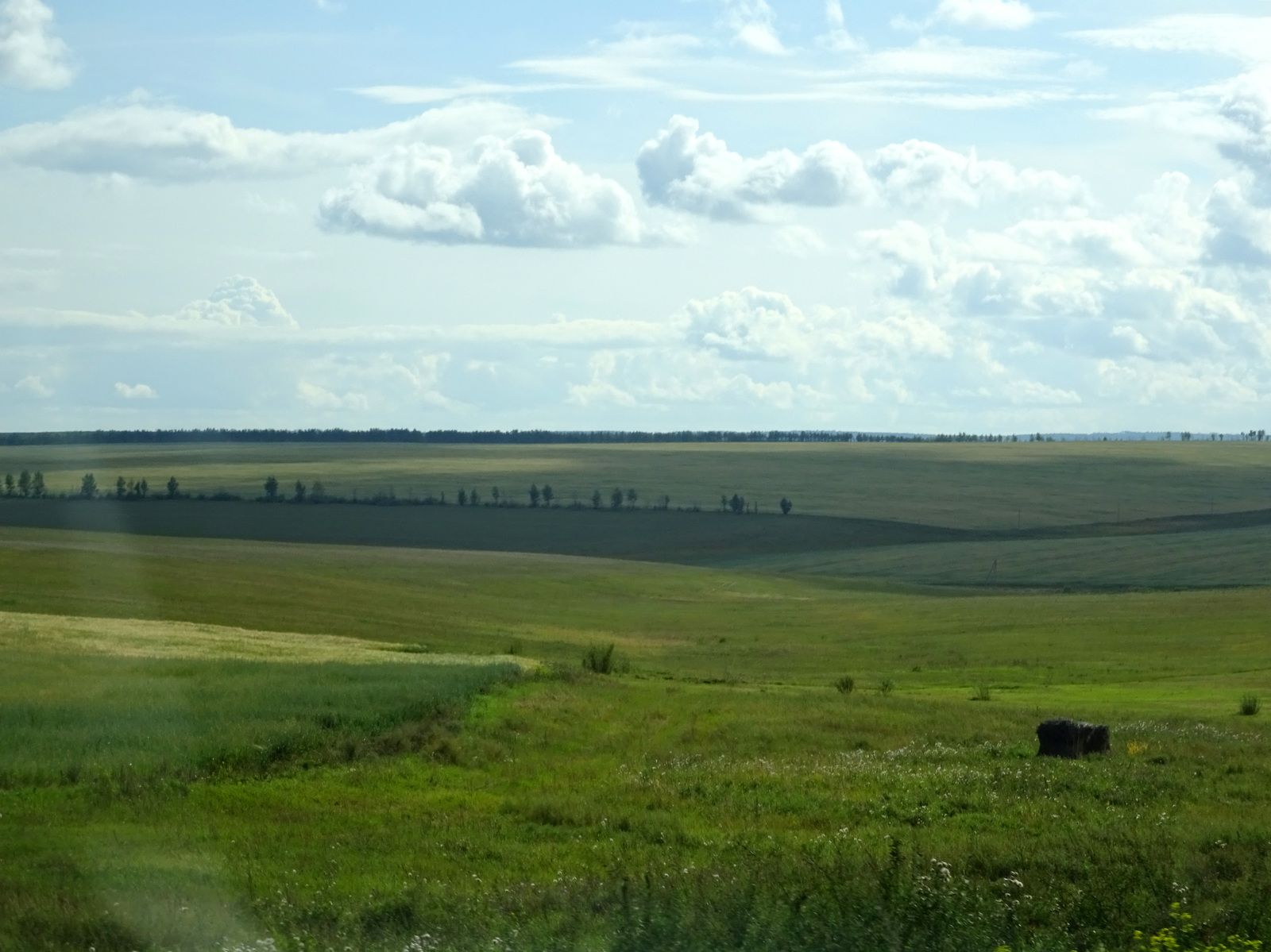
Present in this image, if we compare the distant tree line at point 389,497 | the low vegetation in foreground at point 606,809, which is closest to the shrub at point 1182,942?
the low vegetation in foreground at point 606,809

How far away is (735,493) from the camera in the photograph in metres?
147

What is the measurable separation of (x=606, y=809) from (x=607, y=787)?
7.06 ft

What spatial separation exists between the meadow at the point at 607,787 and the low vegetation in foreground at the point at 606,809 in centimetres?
6

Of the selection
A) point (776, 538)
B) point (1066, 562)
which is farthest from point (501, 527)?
point (1066, 562)

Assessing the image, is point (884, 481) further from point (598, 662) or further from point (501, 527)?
point (598, 662)

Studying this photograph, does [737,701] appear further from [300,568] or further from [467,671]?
[300,568]

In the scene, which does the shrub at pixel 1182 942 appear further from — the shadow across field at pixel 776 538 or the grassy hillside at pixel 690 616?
the shadow across field at pixel 776 538

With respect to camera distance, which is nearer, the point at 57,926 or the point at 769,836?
the point at 57,926

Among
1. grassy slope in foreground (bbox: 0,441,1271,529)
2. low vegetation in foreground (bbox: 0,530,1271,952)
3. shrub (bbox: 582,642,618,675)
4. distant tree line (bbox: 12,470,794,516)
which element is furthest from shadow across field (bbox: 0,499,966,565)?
low vegetation in foreground (bbox: 0,530,1271,952)

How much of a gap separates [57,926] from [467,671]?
20.8m

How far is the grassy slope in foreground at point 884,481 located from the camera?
13400 centimetres

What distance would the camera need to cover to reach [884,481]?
158750mm

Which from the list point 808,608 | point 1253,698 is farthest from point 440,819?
point 808,608

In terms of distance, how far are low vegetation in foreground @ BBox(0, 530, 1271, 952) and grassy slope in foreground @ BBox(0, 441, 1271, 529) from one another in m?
96.7
